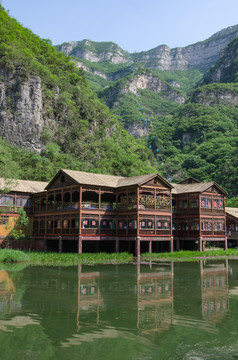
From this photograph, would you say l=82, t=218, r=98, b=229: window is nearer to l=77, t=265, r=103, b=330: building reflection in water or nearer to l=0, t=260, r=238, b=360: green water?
l=77, t=265, r=103, b=330: building reflection in water

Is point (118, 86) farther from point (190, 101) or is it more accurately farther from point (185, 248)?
point (185, 248)

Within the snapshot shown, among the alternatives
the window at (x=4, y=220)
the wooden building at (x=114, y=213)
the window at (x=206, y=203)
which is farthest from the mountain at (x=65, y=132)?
the window at (x=206, y=203)

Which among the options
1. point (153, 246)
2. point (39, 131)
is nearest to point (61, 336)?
point (153, 246)

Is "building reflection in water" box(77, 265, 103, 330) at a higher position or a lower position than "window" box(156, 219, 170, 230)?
lower

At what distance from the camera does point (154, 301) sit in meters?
16.7

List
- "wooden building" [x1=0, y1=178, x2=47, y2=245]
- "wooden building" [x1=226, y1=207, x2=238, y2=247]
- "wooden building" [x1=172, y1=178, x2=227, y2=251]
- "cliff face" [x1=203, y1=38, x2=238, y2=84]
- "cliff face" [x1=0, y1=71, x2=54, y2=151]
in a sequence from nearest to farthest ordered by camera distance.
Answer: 1. "wooden building" [x1=0, y1=178, x2=47, y2=245]
2. "wooden building" [x1=172, y1=178, x2=227, y2=251]
3. "wooden building" [x1=226, y1=207, x2=238, y2=247]
4. "cliff face" [x1=0, y1=71, x2=54, y2=151]
5. "cliff face" [x1=203, y1=38, x2=238, y2=84]

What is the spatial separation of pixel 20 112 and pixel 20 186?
2552 cm

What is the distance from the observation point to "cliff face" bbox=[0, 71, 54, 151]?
6838 centimetres

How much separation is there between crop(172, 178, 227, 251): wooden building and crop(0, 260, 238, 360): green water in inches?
947

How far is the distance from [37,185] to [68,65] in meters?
53.9

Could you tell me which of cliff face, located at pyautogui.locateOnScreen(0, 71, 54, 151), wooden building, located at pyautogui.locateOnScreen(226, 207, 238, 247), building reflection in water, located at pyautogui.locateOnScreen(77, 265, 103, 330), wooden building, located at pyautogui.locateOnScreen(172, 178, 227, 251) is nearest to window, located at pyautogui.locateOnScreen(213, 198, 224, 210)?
wooden building, located at pyautogui.locateOnScreen(172, 178, 227, 251)

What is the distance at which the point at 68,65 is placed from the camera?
95625mm

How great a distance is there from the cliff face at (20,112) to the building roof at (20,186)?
19358mm

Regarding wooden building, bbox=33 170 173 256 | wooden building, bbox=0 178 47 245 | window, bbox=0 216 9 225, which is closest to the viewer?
wooden building, bbox=33 170 173 256
